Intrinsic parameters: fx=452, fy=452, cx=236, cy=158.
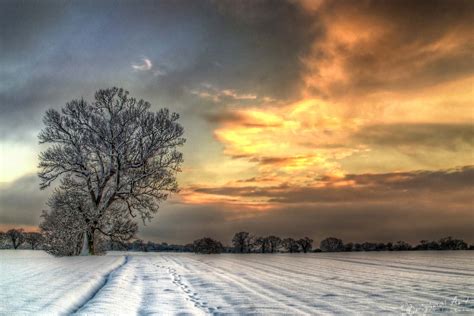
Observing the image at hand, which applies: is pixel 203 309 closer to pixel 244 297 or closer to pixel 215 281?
pixel 244 297

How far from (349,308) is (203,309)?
7.44 feet

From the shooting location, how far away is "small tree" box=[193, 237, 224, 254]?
38375 millimetres

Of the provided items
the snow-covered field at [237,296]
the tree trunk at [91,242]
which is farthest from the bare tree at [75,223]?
the snow-covered field at [237,296]

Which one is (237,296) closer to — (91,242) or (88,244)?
(88,244)

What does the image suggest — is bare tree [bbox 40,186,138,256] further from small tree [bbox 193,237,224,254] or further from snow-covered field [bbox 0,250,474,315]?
snow-covered field [bbox 0,250,474,315]

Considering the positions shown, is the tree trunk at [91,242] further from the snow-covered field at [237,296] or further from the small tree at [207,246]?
the snow-covered field at [237,296]

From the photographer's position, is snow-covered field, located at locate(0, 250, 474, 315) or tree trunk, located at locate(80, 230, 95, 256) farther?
tree trunk, located at locate(80, 230, 95, 256)

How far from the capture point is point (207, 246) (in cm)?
A: 3866

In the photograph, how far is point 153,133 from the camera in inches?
1203

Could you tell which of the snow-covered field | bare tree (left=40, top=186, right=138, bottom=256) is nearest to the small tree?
bare tree (left=40, top=186, right=138, bottom=256)

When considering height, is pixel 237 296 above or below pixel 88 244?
below

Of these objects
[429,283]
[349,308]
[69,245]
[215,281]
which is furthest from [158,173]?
[349,308]

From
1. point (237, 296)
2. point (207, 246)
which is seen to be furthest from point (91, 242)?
point (237, 296)

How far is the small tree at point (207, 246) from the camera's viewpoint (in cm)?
3838
